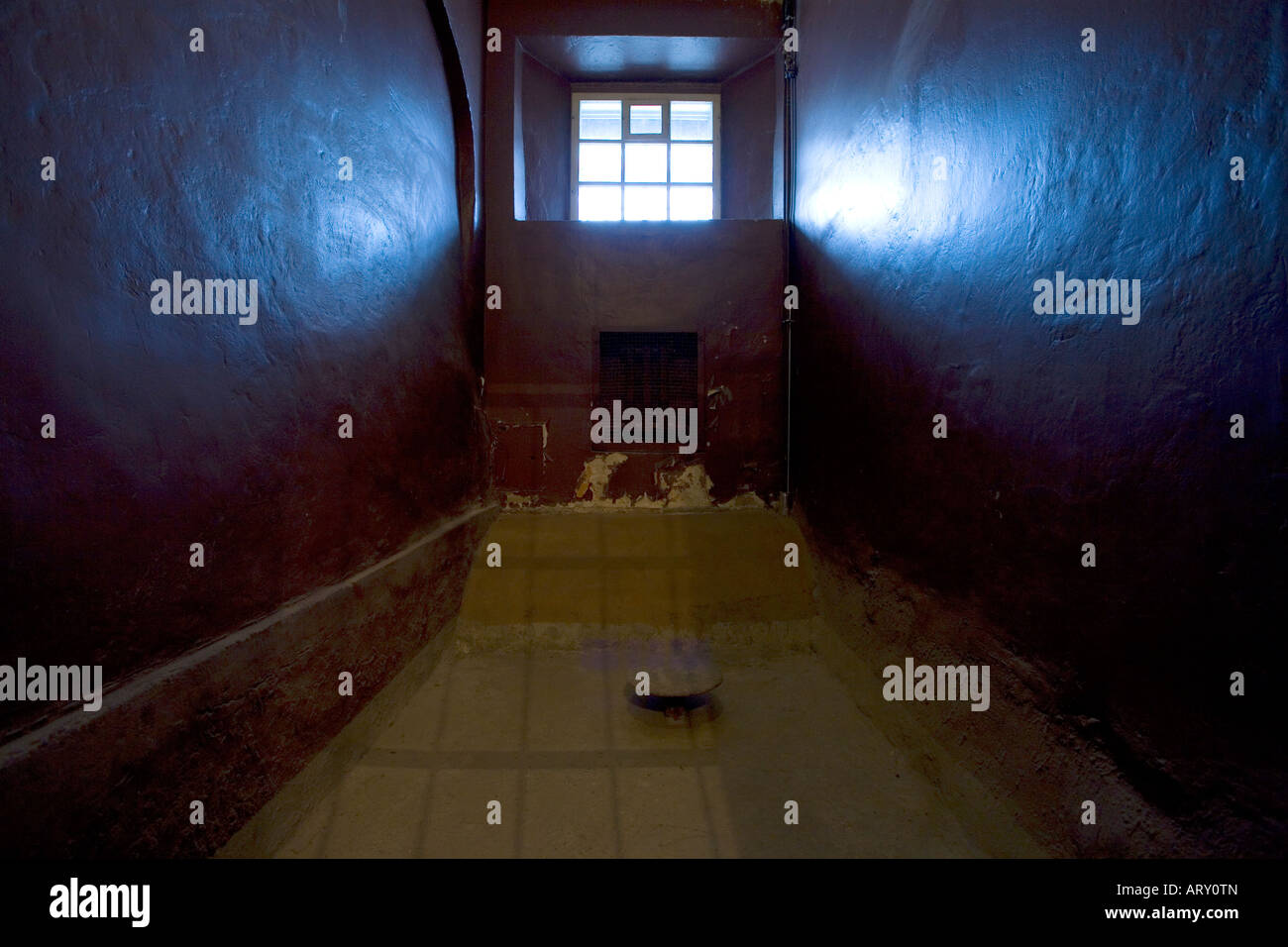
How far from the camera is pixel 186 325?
1.89 m

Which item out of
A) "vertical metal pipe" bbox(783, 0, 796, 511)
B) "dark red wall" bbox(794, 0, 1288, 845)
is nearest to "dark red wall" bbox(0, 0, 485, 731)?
"dark red wall" bbox(794, 0, 1288, 845)

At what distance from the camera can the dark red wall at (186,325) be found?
1410 mm

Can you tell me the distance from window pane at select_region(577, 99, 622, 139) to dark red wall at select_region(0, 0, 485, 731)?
3.65 metres

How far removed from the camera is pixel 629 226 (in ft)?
18.2

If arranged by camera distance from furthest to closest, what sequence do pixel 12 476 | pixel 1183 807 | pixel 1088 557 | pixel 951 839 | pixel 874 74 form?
pixel 874 74 < pixel 951 839 < pixel 1088 557 < pixel 1183 807 < pixel 12 476

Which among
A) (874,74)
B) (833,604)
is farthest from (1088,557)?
(874,74)

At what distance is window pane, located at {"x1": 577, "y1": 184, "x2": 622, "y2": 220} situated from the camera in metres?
6.74

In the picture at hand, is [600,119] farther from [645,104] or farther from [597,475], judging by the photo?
[597,475]

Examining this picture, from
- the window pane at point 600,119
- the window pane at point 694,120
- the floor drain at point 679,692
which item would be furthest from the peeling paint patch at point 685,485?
the window pane at point 600,119

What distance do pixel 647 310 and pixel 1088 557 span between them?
4.28 meters

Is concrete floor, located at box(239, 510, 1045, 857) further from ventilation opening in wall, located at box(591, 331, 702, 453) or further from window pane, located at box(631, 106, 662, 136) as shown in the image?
window pane, located at box(631, 106, 662, 136)

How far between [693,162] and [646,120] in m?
0.71

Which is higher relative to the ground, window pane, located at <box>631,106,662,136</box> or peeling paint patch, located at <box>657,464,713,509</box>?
window pane, located at <box>631,106,662,136</box>

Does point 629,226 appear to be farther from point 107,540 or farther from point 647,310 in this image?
point 107,540
